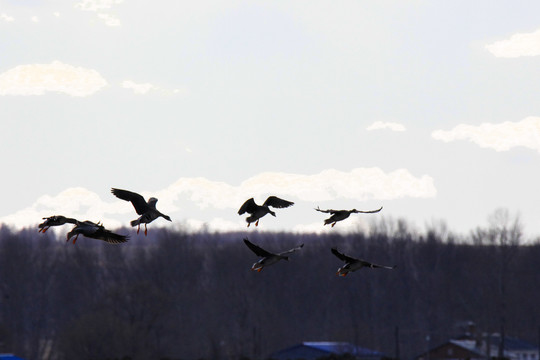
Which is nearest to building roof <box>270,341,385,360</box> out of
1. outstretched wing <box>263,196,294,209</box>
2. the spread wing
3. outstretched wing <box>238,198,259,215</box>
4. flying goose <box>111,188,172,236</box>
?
outstretched wing <box>263,196,294,209</box>

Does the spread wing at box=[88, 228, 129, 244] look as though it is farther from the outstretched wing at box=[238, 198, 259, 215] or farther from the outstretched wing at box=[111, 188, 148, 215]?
the outstretched wing at box=[238, 198, 259, 215]

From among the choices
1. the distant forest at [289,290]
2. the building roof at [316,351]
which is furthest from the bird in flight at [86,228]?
the distant forest at [289,290]

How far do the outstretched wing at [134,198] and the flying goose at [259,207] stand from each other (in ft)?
6.21

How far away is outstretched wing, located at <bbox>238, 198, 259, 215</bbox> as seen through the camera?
2417 cm

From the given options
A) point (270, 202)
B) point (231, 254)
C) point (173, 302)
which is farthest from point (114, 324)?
point (270, 202)

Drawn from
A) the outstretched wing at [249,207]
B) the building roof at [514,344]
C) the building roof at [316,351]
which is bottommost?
the building roof at [514,344]

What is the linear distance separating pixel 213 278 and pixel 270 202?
5336 inches

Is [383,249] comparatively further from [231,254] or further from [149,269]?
[149,269]

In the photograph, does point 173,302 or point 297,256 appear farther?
point 297,256

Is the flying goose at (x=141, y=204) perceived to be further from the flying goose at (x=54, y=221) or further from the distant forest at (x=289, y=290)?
the distant forest at (x=289, y=290)

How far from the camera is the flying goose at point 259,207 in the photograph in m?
23.9

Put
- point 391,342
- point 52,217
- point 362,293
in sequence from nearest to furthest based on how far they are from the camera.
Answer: point 52,217 → point 391,342 → point 362,293

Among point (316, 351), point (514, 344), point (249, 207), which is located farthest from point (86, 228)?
point (514, 344)

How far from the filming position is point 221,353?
115000mm
